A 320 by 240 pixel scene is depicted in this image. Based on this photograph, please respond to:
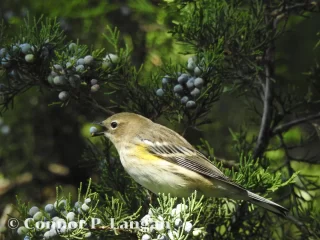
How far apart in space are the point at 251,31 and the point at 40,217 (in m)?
1.57

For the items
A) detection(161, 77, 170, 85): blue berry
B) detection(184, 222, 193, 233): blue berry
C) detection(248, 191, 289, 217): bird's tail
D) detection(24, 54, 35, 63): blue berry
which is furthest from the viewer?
detection(161, 77, 170, 85): blue berry

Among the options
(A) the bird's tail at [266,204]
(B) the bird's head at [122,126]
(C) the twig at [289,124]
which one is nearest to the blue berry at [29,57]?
(B) the bird's head at [122,126]

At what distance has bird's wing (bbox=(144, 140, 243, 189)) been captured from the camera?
3.37 meters

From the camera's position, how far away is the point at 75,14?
4.40m

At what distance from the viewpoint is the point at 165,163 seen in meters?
3.60

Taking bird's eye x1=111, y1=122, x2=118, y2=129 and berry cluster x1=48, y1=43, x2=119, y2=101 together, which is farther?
bird's eye x1=111, y1=122, x2=118, y2=129

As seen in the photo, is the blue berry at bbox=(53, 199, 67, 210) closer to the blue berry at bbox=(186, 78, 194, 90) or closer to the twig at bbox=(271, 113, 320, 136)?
the blue berry at bbox=(186, 78, 194, 90)

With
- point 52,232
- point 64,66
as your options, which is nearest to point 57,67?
point 64,66

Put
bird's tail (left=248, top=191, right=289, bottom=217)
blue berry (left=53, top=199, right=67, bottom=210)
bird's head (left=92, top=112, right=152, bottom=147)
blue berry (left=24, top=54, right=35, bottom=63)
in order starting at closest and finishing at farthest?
blue berry (left=53, top=199, right=67, bottom=210)
blue berry (left=24, top=54, right=35, bottom=63)
bird's tail (left=248, top=191, right=289, bottom=217)
bird's head (left=92, top=112, right=152, bottom=147)

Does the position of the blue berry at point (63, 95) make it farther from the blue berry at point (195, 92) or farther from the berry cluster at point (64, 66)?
the blue berry at point (195, 92)

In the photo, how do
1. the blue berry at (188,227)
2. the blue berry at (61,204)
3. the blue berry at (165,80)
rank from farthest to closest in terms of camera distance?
the blue berry at (165,80)
the blue berry at (61,204)
the blue berry at (188,227)

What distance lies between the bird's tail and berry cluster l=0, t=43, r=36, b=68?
1364 millimetres

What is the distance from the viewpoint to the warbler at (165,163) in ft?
10.9

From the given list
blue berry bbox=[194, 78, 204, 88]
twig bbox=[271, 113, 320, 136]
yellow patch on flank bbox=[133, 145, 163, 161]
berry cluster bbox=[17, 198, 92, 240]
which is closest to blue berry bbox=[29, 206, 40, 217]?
berry cluster bbox=[17, 198, 92, 240]
